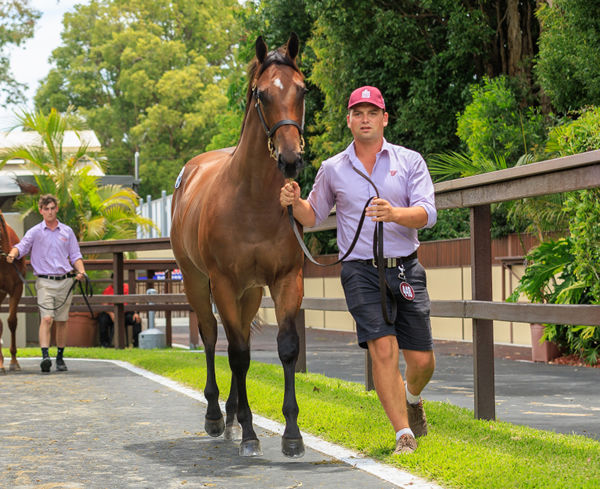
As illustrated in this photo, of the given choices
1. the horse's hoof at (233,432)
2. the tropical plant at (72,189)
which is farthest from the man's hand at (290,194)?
the tropical plant at (72,189)

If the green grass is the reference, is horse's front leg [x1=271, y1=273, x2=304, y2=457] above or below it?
above

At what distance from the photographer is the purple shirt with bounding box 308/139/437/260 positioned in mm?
5547

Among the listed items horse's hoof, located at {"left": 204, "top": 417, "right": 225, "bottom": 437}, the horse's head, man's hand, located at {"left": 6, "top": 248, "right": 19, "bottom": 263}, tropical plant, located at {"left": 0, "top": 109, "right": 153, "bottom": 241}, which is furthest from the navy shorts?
tropical plant, located at {"left": 0, "top": 109, "right": 153, "bottom": 241}

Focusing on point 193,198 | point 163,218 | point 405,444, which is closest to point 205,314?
point 193,198

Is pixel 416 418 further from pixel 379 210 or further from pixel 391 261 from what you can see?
pixel 379 210

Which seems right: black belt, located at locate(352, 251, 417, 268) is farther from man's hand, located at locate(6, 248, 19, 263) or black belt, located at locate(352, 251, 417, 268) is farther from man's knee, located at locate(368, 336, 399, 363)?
man's hand, located at locate(6, 248, 19, 263)

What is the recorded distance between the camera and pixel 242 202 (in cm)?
612

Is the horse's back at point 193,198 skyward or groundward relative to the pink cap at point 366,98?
groundward

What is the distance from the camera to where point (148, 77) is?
196 ft

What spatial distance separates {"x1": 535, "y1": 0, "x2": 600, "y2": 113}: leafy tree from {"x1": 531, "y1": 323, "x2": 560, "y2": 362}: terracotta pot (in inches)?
168

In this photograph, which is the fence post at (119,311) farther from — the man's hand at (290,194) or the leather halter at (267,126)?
the man's hand at (290,194)

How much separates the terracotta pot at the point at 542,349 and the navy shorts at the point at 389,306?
769 centimetres

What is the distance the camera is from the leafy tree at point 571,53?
15.0 meters

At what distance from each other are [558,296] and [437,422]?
5984 millimetres
